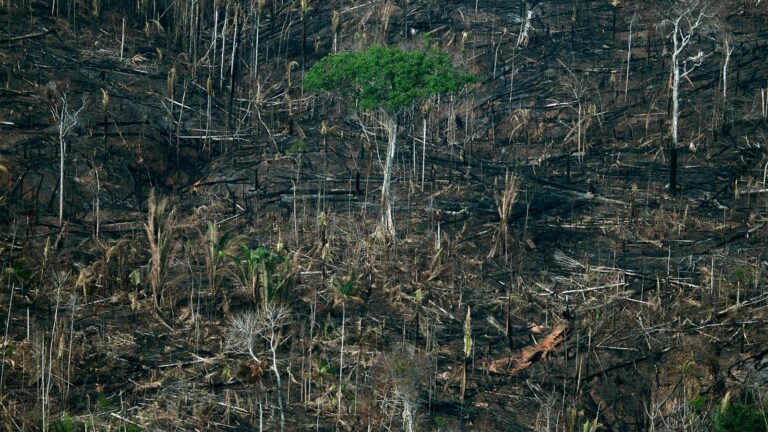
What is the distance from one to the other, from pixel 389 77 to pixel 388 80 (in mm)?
56

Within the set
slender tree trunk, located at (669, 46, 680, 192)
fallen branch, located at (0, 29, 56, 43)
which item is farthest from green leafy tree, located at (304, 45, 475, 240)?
fallen branch, located at (0, 29, 56, 43)

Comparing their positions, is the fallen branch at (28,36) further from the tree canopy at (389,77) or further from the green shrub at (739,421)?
the green shrub at (739,421)

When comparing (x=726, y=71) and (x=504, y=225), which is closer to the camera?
(x=504, y=225)

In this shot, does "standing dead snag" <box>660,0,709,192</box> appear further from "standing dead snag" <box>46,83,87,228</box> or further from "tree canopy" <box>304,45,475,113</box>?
"standing dead snag" <box>46,83,87,228</box>

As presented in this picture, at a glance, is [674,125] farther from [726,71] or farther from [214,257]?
[214,257]

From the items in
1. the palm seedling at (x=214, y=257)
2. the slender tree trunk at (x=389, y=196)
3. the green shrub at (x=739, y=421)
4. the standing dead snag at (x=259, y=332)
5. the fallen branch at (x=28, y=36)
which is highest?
the fallen branch at (x=28, y=36)

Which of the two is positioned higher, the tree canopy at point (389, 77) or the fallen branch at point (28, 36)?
the fallen branch at point (28, 36)

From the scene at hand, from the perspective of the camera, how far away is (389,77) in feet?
73.7

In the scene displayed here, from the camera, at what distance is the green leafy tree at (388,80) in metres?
22.2

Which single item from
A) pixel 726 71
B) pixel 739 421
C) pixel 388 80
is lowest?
pixel 739 421

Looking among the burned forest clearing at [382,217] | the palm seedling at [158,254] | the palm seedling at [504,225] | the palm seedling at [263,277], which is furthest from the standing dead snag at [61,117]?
the palm seedling at [504,225]

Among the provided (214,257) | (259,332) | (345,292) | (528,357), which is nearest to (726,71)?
(528,357)

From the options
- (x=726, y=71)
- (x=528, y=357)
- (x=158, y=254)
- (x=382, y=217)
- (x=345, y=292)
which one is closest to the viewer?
(x=528, y=357)

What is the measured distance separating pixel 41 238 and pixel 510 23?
46.9ft
